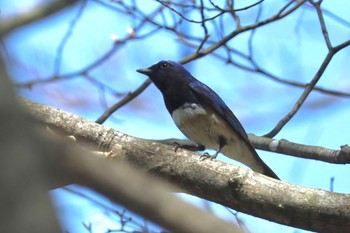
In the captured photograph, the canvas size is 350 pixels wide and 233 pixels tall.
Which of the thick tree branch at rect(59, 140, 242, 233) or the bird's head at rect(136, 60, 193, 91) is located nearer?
the thick tree branch at rect(59, 140, 242, 233)

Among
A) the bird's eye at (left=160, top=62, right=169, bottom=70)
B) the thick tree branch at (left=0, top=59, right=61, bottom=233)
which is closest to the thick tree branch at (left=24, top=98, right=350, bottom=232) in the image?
the bird's eye at (left=160, top=62, right=169, bottom=70)

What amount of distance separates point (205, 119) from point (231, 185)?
1739mm

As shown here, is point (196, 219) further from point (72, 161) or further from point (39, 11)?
point (39, 11)

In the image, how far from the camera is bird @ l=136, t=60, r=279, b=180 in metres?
4.35

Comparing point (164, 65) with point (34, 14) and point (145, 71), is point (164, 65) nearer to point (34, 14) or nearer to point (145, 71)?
point (145, 71)

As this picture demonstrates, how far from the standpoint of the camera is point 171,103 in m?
4.50

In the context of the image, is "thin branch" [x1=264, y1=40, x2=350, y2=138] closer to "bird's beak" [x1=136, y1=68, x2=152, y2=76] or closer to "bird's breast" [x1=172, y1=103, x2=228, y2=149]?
"bird's breast" [x1=172, y1=103, x2=228, y2=149]

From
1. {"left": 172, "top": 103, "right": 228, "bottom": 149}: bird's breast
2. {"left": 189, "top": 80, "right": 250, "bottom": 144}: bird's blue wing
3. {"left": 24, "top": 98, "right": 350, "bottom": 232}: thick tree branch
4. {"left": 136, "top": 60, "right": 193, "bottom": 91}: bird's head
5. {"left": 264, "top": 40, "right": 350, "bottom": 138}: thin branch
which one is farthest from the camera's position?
{"left": 136, "top": 60, "right": 193, "bottom": 91}: bird's head

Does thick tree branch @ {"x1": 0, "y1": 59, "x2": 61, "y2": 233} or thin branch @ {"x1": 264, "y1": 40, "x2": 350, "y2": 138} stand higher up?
thin branch @ {"x1": 264, "y1": 40, "x2": 350, "y2": 138}

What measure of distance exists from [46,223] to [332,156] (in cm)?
305

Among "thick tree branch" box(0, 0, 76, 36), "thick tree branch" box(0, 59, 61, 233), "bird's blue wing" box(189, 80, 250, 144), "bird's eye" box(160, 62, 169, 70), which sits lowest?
"thick tree branch" box(0, 59, 61, 233)

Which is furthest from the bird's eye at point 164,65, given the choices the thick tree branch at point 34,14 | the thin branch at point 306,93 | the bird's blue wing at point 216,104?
the thick tree branch at point 34,14

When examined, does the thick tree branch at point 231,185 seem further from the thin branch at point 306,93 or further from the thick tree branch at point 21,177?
the thick tree branch at point 21,177

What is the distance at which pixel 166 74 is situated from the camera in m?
4.77
